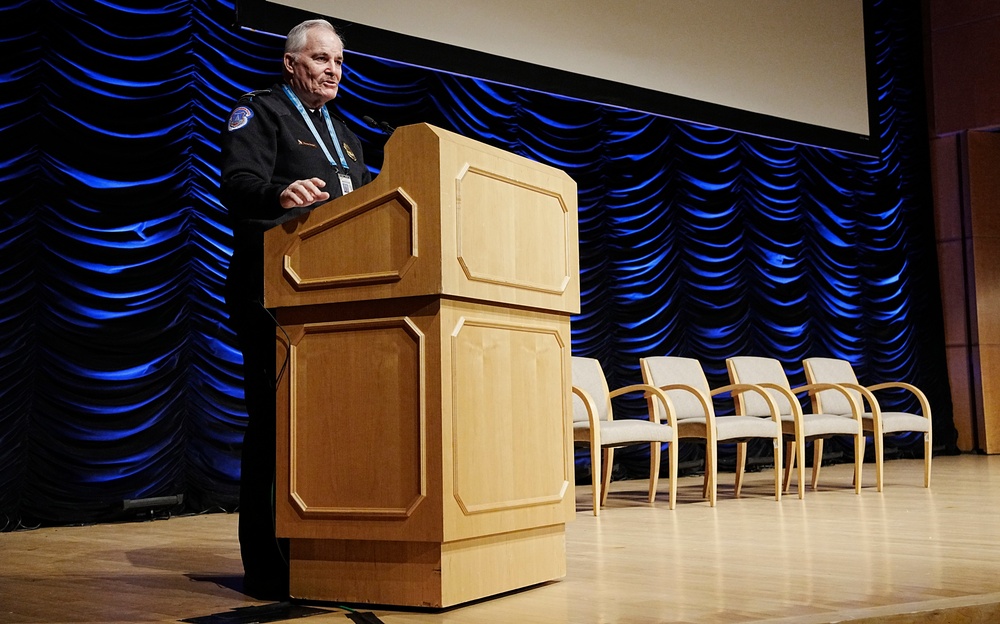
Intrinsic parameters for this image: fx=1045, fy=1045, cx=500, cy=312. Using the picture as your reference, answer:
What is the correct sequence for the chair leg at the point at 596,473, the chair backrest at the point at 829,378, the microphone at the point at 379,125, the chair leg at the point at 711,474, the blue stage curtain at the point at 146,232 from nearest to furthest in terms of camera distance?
the microphone at the point at 379,125, the chair leg at the point at 596,473, the blue stage curtain at the point at 146,232, the chair leg at the point at 711,474, the chair backrest at the point at 829,378

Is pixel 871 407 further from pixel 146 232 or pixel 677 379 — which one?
pixel 146 232

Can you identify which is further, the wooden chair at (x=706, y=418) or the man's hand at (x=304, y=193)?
the wooden chair at (x=706, y=418)

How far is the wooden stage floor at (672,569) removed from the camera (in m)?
2.23

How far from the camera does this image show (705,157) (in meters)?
7.83

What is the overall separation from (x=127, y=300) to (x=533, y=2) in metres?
2.71

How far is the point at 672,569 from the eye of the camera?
9.46 feet

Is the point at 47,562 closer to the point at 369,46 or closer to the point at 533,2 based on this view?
the point at 369,46

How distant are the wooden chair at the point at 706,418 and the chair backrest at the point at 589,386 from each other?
0.81 ft

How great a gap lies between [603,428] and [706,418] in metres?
0.59

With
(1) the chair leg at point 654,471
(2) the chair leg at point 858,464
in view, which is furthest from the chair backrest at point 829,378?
(1) the chair leg at point 654,471

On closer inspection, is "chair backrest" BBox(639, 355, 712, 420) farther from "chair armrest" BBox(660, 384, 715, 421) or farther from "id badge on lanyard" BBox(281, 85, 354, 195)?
"id badge on lanyard" BBox(281, 85, 354, 195)

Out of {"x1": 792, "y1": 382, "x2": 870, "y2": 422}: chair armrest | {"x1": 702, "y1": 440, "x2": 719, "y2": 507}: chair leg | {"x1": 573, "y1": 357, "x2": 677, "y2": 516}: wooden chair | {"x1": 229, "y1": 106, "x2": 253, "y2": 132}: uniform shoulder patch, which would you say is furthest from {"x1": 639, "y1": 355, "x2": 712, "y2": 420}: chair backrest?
{"x1": 229, "y1": 106, "x2": 253, "y2": 132}: uniform shoulder patch

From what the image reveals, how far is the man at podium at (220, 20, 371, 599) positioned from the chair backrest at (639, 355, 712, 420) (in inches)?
123

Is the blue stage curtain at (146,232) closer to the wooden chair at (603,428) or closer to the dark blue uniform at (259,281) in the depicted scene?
the wooden chair at (603,428)
